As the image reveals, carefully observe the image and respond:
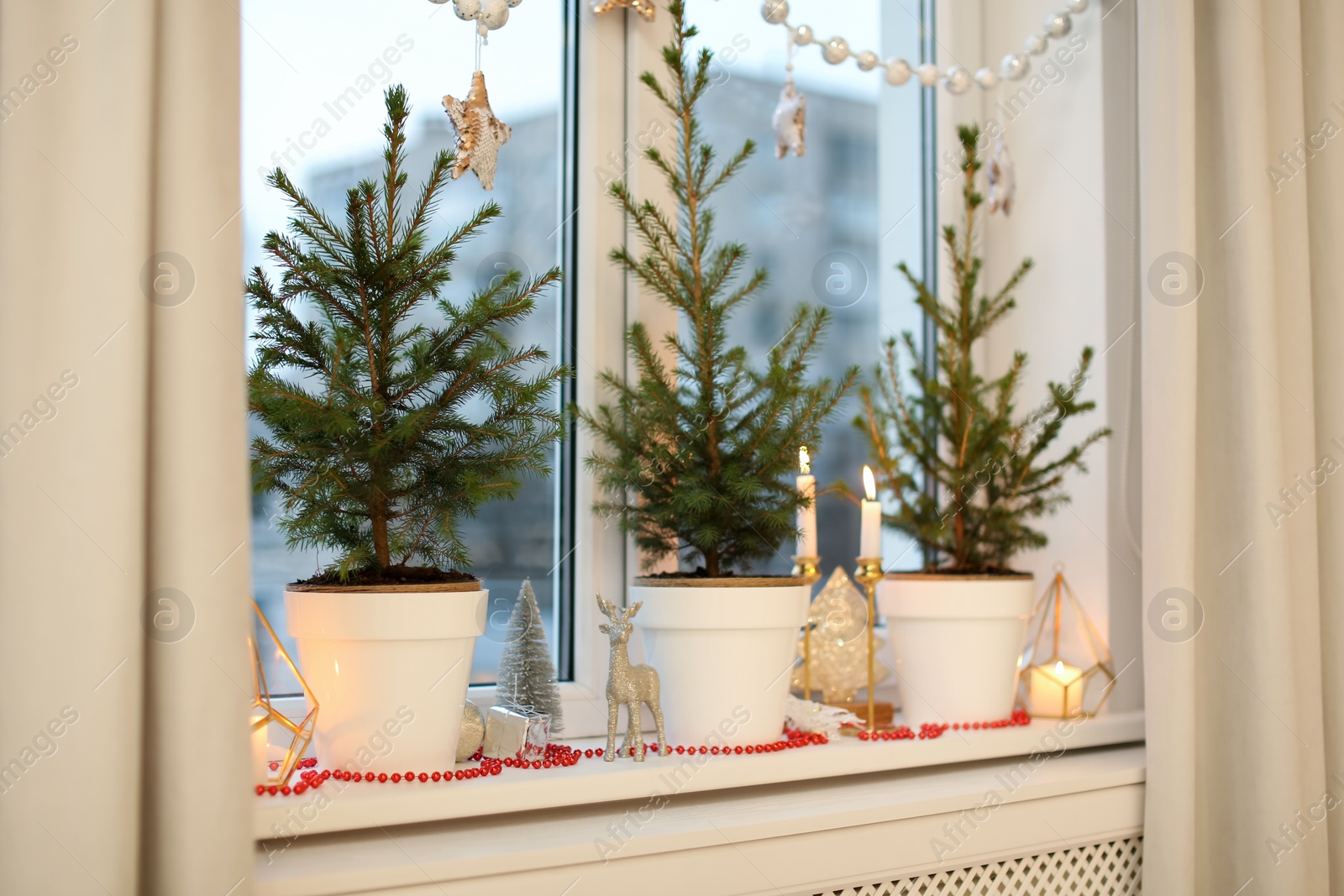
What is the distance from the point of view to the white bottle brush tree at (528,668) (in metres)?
1.16

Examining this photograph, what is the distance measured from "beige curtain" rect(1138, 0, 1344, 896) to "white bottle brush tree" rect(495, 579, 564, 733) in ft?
2.39

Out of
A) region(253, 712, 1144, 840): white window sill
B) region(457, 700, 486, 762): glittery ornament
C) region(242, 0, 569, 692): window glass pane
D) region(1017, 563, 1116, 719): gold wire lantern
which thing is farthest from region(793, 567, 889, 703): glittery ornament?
region(457, 700, 486, 762): glittery ornament

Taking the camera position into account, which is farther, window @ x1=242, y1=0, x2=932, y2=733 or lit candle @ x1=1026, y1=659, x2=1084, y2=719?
lit candle @ x1=1026, y1=659, x2=1084, y2=719

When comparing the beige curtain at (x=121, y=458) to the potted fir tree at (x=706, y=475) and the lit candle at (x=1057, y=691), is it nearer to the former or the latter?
the potted fir tree at (x=706, y=475)

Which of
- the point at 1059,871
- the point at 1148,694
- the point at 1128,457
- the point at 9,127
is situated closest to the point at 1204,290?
the point at 1128,457

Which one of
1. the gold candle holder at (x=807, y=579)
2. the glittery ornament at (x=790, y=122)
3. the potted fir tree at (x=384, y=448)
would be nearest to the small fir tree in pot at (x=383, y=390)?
the potted fir tree at (x=384, y=448)

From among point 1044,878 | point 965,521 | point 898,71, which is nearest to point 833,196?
point 898,71

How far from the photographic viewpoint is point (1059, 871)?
1.22m

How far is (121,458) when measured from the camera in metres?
0.71

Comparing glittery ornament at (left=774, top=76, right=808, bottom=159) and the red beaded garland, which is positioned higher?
glittery ornament at (left=774, top=76, right=808, bottom=159)

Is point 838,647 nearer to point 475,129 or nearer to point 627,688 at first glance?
point 627,688

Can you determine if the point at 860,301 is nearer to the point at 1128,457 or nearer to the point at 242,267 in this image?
the point at 1128,457

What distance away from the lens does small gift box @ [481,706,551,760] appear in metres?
1.08

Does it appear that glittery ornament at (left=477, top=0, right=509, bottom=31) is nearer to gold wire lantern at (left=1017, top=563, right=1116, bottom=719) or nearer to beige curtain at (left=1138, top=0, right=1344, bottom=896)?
beige curtain at (left=1138, top=0, right=1344, bottom=896)
